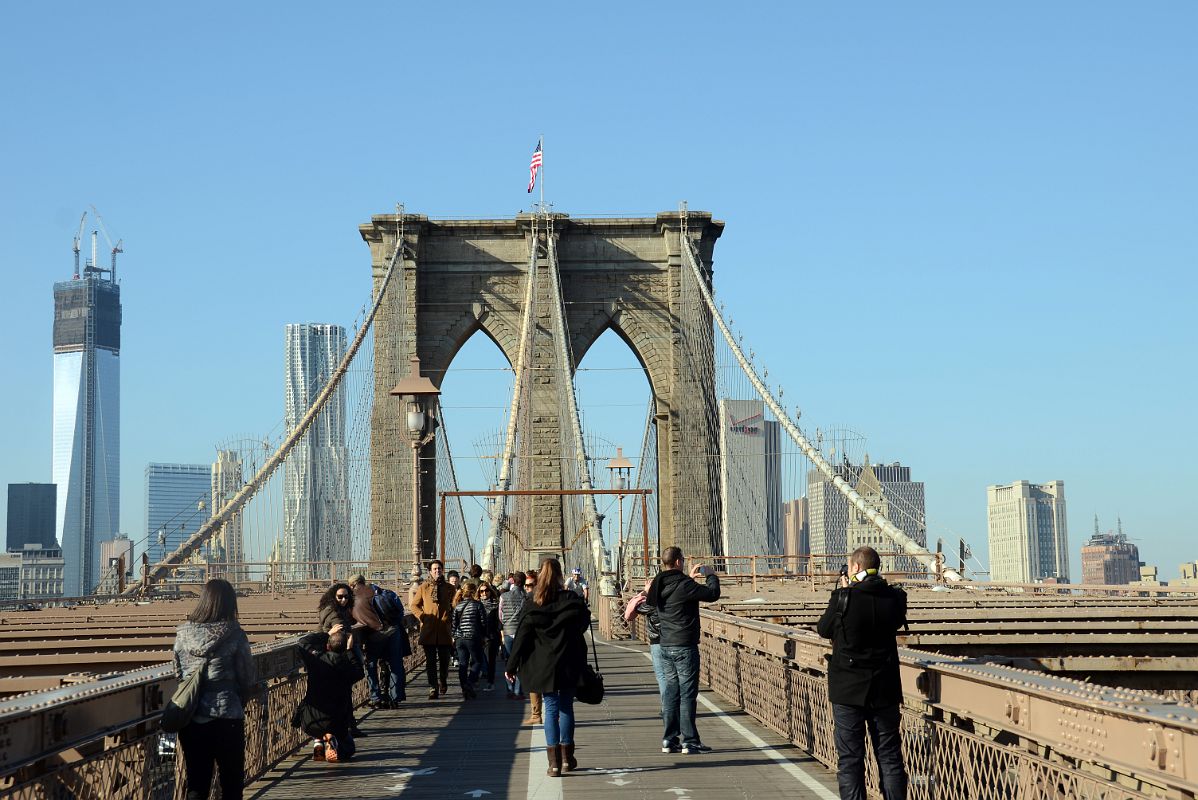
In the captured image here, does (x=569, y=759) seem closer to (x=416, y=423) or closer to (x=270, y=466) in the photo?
(x=416, y=423)

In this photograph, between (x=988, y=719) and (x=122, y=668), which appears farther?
(x=122, y=668)

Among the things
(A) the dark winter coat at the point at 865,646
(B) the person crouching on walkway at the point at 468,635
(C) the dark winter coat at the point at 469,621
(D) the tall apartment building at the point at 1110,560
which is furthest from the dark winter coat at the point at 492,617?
(D) the tall apartment building at the point at 1110,560

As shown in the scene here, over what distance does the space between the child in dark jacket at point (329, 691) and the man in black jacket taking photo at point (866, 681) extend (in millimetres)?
4281

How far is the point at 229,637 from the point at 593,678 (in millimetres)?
3481

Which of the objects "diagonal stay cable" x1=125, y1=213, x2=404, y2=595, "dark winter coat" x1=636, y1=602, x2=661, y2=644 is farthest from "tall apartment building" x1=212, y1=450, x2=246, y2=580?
"dark winter coat" x1=636, y1=602, x2=661, y2=644

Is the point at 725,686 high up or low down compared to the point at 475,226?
down

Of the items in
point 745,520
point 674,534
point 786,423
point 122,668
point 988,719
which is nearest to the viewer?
point 988,719

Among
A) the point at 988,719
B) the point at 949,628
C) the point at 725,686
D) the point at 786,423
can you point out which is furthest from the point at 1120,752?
the point at 786,423

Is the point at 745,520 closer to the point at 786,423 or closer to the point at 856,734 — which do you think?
the point at 786,423

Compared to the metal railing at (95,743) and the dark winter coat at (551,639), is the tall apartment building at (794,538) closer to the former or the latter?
the dark winter coat at (551,639)

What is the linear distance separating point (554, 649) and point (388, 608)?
18.6 feet

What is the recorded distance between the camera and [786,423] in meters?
48.8

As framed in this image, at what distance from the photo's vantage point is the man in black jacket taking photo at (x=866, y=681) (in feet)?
26.6

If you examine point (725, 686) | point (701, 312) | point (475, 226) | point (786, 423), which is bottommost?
point (725, 686)
